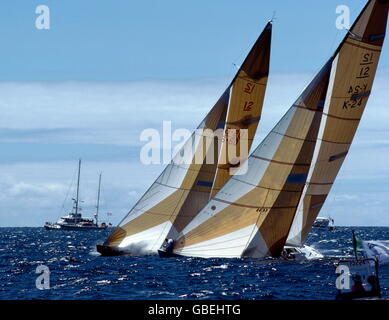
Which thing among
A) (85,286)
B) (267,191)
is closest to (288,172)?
(267,191)

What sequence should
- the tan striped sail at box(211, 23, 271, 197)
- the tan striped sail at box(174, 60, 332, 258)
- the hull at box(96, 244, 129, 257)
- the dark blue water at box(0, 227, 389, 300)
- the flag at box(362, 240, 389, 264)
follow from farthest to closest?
the hull at box(96, 244, 129, 257), the tan striped sail at box(211, 23, 271, 197), the tan striped sail at box(174, 60, 332, 258), the flag at box(362, 240, 389, 264), the dark blue water at box(0, 227, 389, 300)

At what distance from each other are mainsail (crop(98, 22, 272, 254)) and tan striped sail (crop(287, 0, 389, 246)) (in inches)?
299

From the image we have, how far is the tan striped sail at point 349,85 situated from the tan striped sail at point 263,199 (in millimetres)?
1439

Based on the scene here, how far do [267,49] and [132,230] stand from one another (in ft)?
53.4

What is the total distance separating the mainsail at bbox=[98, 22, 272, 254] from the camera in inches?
2297

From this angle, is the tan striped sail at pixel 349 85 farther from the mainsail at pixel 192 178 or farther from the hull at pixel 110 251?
the hull at pixel 110 251

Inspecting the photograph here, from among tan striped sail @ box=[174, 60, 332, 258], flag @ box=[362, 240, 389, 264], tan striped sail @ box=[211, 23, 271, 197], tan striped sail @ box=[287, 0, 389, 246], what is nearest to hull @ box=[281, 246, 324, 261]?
tan striped sail @ box=[174, 60, 332, 258]

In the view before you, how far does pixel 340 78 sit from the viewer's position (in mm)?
51969

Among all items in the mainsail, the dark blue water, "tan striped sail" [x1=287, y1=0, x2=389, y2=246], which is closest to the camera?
the dark blue water

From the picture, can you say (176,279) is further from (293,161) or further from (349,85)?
(349,85)

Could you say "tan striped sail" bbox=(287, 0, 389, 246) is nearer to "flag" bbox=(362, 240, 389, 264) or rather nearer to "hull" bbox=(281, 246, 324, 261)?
"hull" bbox=(281, 246, 324, 261)

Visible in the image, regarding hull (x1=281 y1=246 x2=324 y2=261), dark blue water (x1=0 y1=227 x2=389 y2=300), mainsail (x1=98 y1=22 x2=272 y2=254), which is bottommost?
dark blue water (x1=0 y1=227 x2=389 y2=300)

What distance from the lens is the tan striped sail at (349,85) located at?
51.9 meters


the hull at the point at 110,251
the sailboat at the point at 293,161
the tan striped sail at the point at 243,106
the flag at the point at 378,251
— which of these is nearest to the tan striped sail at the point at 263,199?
the sailboat at the point at 293,161
